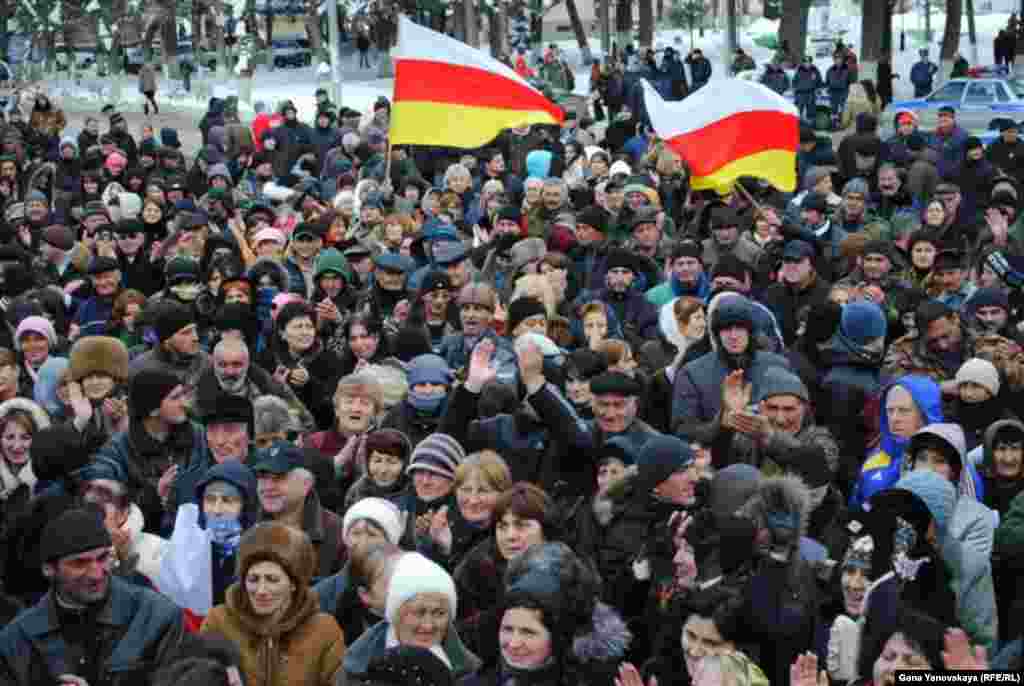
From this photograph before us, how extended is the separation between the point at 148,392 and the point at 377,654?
2.98 m

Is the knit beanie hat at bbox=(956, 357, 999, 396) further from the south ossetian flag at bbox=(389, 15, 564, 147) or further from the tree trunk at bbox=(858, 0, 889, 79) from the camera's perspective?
the tree trunk at bbox=(858, 0, 889, 79)

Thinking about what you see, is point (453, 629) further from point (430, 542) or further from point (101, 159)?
point (101, 159)

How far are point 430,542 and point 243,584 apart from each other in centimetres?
123

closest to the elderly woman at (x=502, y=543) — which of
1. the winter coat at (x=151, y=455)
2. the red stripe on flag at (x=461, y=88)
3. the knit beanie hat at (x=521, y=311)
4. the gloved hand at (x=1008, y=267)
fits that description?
the winter coat at (x=151, y=455)

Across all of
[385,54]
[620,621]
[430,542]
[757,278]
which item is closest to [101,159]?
[757,278]

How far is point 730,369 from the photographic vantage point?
30.1 feet

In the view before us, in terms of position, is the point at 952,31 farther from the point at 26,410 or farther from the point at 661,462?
the point at 661,462

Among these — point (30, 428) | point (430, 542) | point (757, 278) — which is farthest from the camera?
point (757, 278)

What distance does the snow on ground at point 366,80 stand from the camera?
48.1m

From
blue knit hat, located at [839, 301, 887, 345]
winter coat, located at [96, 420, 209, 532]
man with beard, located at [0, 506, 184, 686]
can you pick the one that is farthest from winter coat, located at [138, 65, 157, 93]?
man with beard, located at [0, 506, 184, 686]

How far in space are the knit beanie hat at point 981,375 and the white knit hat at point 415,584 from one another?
3304 millimetres

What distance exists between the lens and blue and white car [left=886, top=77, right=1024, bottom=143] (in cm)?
3050

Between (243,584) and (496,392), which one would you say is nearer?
(243,584)

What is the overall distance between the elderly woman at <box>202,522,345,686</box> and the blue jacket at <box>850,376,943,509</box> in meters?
2.47
